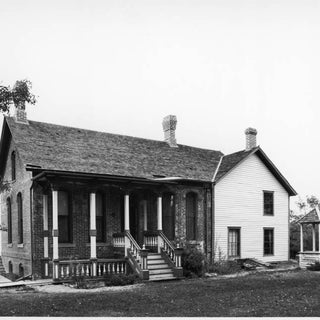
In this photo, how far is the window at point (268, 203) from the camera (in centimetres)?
2794

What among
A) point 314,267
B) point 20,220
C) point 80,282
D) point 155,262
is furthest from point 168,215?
point 80,282

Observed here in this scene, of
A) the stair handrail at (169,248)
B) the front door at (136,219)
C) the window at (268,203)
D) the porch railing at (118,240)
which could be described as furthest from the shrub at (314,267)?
the porch railing at (118,240)

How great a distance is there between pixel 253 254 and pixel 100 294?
1466 centimetres

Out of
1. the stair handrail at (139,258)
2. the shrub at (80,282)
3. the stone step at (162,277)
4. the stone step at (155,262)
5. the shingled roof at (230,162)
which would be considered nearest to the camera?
the shrub at (80,282)

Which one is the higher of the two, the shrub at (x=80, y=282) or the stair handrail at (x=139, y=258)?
the stair handrail at (x=139, y=258)

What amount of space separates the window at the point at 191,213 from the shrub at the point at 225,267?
2.06 metres

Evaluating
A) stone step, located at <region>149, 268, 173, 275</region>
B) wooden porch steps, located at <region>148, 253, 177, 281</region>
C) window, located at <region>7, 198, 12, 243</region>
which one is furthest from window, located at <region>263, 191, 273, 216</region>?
window, located at <region>7, 198, 12, 243</region>

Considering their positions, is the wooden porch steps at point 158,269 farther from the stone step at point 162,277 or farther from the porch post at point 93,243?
the porch post at point 93,243

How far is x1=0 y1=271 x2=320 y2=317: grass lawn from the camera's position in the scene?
10.7m

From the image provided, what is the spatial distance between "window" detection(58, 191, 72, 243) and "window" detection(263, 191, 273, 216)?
42.6ft

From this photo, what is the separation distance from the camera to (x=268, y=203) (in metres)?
28.1

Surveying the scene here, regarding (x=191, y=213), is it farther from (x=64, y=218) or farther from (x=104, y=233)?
(x=64, y=218)

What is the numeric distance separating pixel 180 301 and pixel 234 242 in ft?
47.0

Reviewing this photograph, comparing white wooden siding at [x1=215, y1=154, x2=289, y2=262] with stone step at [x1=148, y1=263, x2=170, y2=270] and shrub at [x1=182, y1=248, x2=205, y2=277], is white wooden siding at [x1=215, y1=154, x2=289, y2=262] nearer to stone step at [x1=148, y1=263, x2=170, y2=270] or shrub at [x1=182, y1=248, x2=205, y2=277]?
shrub at [x1=182, y1=248, x2=205, y2=277]
